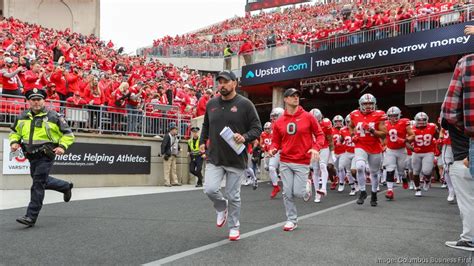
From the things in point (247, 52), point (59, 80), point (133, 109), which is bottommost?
point (133, 109)

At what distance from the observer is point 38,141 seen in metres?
7.43

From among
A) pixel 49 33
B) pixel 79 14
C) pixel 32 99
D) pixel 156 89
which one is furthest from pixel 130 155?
pixel 79 14

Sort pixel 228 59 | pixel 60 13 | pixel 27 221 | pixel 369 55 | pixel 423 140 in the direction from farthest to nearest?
pixel 60 13 → pixel 228 59 → pixel 369 55 → pixel 423 140 → pixel 27 221

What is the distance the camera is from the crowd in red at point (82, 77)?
1484 centimetres

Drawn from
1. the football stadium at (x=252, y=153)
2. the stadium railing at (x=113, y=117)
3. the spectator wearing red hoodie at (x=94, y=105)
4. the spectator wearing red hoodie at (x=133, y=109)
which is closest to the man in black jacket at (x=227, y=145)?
the football stadium at (x=252, y=153)

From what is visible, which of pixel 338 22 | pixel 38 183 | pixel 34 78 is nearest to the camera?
pixel 38 183

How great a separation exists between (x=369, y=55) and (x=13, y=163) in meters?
14.2

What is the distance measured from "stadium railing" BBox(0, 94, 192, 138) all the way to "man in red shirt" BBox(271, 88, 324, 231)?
9.01m

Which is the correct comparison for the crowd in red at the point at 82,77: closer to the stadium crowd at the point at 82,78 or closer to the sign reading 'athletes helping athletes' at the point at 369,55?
the stadium crowd at the point at 82,78

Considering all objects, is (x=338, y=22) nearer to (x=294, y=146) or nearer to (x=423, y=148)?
(x=423, y=148)

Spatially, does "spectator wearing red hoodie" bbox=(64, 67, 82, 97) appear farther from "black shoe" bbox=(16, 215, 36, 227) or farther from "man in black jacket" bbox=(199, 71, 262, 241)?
"man in black jacket" bbox=(199, 71, 262, 241)

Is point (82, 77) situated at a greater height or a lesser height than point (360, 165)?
greater

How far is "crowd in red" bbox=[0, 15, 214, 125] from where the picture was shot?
14.8 m

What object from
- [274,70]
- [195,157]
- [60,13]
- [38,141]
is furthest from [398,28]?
[60,13]
